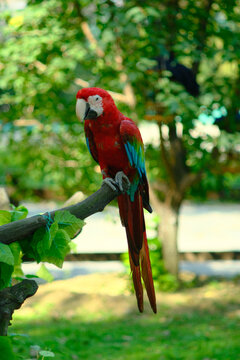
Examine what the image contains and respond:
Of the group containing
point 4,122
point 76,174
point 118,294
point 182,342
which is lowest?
point 118,294

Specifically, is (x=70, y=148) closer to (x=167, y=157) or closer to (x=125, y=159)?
(x=167, y=157)

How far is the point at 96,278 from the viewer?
5.34m

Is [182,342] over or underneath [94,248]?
over

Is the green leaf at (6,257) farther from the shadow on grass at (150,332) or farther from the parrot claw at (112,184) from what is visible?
the shadow on grass at (150,332)

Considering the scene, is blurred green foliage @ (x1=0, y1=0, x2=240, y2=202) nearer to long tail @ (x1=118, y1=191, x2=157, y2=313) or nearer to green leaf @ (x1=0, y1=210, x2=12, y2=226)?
long tail @ (x1=118, y1=191, x2=157, y2=313)

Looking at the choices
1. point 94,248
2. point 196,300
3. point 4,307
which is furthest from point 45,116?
point 94,248

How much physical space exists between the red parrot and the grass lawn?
160 cm

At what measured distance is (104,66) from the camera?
364cm

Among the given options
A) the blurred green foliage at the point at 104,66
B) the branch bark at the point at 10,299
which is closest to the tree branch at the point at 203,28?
the blurred green foliage at the point at 104,66

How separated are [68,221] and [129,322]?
3.09 m

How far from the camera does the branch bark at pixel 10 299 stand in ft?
3.65

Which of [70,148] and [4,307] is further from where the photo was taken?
[70,148]

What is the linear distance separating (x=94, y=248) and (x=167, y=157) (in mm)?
3059

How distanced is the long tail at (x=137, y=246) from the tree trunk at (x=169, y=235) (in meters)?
3.19
